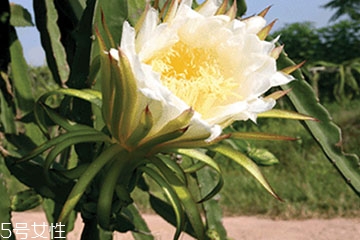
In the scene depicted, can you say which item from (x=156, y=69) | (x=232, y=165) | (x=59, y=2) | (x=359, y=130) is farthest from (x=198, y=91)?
(x=359, y=130)

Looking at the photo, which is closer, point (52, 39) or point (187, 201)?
point (187, 201)

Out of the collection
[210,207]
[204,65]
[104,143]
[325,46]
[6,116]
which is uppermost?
[204,65]

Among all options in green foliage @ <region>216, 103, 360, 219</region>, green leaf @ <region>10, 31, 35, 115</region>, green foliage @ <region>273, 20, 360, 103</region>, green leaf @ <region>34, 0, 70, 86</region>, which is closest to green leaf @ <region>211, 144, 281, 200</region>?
green leaf @ <region>34, 0, 70, 86</region>

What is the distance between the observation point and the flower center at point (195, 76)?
1.59 feet

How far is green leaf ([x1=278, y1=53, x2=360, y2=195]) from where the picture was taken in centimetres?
70

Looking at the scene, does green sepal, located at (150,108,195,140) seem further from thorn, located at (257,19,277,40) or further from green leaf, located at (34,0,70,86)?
green leaf, located at (34,0,70,86)

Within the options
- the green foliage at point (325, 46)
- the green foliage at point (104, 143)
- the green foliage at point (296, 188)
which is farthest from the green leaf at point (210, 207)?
the green foliage at point (325, 46)

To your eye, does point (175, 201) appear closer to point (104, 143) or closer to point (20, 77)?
point (104, 143)

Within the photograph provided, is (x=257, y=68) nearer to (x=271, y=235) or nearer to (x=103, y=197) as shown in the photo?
(x=103, y=197)

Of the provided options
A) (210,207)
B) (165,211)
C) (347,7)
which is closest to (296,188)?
(210,207)

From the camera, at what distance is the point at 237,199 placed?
2.89 m

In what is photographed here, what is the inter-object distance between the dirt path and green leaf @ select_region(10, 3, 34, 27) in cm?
128

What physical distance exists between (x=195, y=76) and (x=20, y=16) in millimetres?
659

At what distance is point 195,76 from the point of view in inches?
19.9
